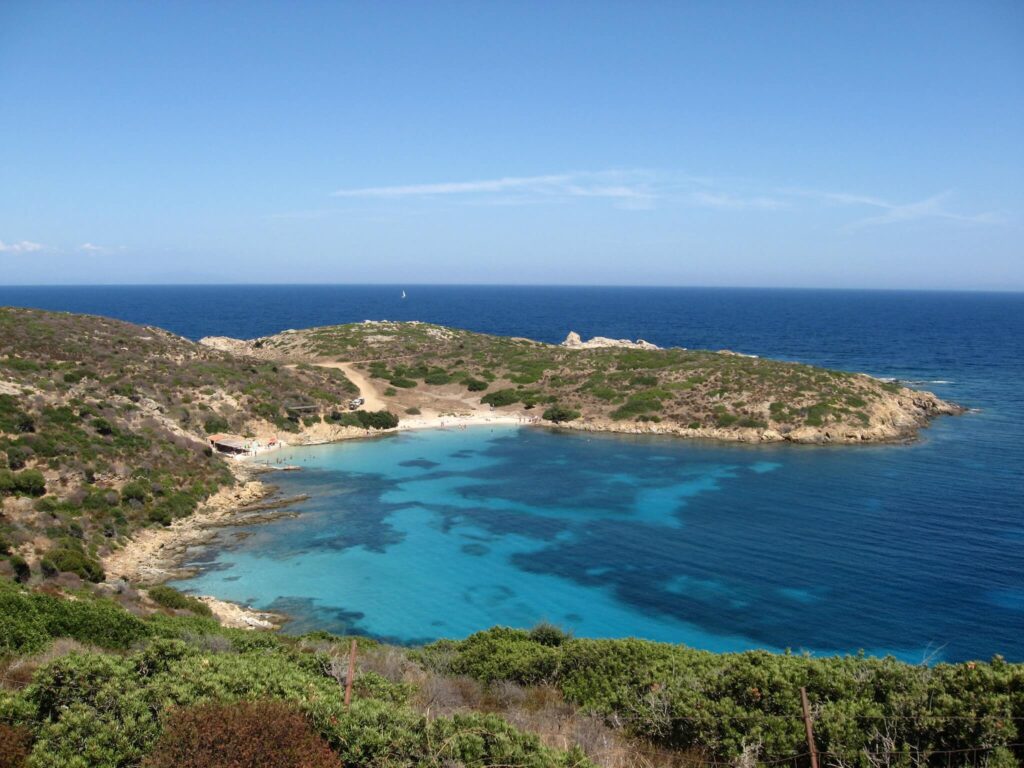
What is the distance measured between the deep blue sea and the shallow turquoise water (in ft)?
0.39

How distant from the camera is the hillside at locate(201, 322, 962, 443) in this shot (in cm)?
5622

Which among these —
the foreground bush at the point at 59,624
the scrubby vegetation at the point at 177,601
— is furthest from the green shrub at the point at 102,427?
the foreground bush at the point at 59,624

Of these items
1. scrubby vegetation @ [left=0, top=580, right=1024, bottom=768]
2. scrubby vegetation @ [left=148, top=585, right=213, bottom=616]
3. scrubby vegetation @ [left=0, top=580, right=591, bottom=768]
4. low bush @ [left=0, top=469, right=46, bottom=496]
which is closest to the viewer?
scrubby vegetation @ [left=0, top=580, right=591, bottom=768]

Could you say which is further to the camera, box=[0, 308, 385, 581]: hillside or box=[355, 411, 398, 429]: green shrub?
box=[355, 411, 398, 429]: green shrub

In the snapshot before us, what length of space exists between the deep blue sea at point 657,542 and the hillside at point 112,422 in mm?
4833

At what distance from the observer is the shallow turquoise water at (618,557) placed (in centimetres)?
2480

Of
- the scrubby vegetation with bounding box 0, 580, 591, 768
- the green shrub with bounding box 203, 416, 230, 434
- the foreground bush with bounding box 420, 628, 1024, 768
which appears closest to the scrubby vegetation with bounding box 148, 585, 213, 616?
the scrubby vegetation with bounding box 0, 580, 591, 768

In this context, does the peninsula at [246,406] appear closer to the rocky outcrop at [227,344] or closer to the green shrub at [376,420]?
the green shrub at [376,420]

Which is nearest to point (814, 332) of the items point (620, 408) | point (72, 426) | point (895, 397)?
point (895, 397)

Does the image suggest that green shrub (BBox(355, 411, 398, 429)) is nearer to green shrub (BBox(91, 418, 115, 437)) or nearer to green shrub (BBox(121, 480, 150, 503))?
green shrub (BBox(91, 418, 115, 437))

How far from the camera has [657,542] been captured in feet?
108

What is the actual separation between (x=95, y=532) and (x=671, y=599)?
25.8 meters

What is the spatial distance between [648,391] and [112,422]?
44.5m

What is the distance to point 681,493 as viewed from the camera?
40594 millimetres
